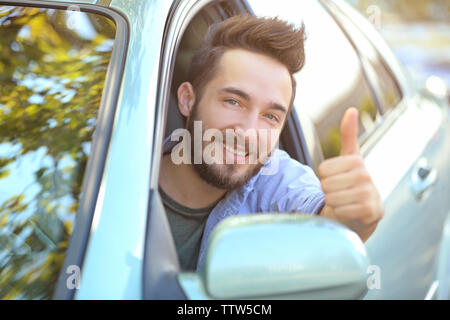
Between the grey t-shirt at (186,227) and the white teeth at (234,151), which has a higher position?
the white teeth at (234,151)

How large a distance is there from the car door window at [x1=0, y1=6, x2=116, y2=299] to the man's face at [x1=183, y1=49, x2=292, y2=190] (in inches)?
13.7

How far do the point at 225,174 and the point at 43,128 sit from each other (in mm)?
534

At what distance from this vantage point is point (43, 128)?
1.47 meters

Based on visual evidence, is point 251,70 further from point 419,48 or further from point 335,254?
point 419,48

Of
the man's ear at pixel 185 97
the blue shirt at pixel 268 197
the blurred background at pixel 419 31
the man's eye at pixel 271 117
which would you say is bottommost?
the blue shirt at pixel 268 197

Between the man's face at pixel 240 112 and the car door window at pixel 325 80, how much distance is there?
0.23 m

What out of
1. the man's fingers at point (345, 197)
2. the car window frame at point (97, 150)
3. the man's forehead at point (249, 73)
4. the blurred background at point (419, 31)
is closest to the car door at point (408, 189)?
the man's fingers at point (345, 197)

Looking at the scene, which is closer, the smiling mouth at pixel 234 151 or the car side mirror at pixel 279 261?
the car side mirror at pixel 279 261

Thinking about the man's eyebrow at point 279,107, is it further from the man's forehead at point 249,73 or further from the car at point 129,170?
the car at point 129,170

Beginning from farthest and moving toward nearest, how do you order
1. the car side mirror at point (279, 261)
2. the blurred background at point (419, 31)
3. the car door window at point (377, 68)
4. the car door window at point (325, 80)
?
the blurred background at point (419, 31) < the car door window at point (377, 68) < the car door window at point (325, 80) < the car side mirror at point (279, 261)

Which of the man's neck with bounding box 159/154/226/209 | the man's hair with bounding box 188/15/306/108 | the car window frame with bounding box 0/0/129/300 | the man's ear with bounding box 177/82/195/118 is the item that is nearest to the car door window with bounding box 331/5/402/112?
the man's hair with bounding box 188/15/306/108

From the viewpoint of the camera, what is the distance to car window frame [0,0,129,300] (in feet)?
3.97

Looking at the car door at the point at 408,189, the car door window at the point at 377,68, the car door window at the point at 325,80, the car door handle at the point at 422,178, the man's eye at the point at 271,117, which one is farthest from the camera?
the car door window at the point at 377,68

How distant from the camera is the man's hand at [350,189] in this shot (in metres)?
1.61
